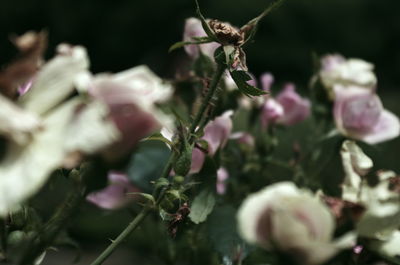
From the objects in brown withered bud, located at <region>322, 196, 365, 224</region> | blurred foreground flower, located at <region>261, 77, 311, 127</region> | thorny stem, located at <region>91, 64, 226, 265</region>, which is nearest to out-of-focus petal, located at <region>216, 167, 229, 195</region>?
blurred foreground flower, located at <region>261, 77, 311, 127</region>

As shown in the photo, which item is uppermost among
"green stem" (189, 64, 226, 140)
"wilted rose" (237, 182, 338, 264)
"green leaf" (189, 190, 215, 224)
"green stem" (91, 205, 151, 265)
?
"wilted rose" (237, 182, 338, 264)

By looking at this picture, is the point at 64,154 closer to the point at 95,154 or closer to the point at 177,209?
the point at 95,154

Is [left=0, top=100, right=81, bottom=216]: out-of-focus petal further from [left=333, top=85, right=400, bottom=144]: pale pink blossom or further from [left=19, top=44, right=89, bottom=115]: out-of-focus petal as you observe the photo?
[left=333, top=85, right=400, bottom=144]: pale pink blossom

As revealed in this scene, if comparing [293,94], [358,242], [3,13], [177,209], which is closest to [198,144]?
[177,209]

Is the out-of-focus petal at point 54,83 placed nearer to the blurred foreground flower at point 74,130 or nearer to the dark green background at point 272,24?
the blurred foreground flower at point 74,130

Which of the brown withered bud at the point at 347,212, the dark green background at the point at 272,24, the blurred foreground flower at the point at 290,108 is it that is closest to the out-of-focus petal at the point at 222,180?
the blurred foreground flower at the point at 290,108

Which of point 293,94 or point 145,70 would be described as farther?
point 293,94
